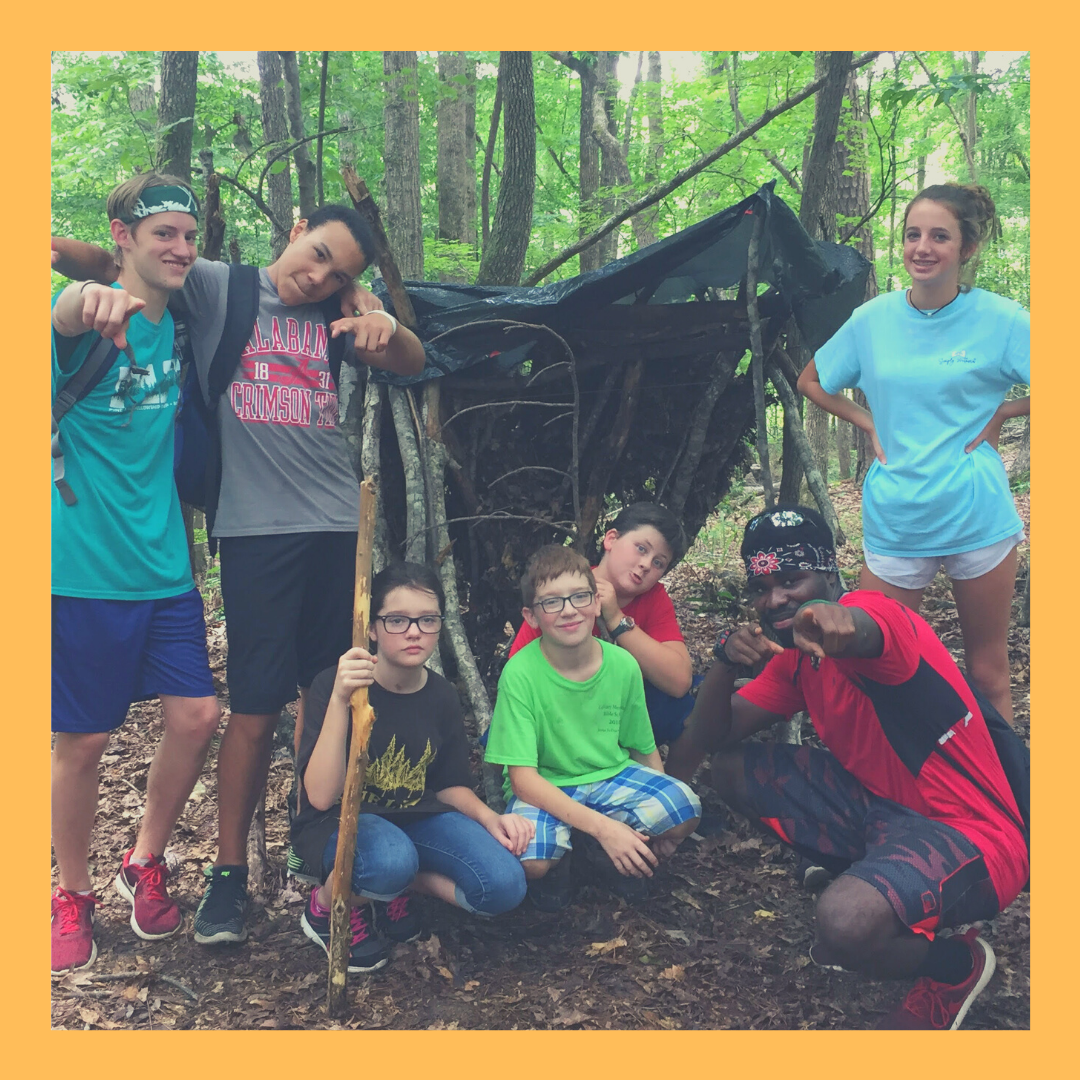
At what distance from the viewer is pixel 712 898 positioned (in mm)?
3482

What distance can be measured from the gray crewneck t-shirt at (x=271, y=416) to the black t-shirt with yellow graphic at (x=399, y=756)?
609 millimetres

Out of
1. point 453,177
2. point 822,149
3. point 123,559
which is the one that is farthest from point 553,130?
point 123,559

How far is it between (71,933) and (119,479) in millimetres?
1551

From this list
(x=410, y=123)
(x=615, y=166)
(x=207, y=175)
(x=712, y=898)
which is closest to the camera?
(x=712, y=898)

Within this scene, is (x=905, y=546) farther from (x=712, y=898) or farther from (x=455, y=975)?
(x=455, y=975)

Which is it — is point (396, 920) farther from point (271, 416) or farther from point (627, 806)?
point (271, 416)

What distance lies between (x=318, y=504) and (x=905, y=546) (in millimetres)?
2122

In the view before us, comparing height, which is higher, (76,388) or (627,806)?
(76,388)

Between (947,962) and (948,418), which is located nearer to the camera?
(947,962)

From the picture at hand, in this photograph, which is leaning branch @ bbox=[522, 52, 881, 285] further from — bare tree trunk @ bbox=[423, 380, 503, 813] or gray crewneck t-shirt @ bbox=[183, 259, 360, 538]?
gray crewneck t-shirt @ bbox=[183, 259, 360, 538]

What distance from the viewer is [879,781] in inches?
115

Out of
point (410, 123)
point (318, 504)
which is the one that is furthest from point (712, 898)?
point (410, 123)

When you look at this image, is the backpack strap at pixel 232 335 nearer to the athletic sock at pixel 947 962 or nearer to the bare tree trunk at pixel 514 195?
the bare tree trunk at pixel 514 195

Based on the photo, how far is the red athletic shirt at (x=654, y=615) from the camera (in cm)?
352
